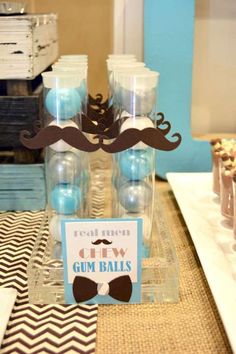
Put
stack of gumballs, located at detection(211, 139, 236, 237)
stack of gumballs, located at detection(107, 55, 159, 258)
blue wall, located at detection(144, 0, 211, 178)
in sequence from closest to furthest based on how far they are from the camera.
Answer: stack of gumballs, located at detection(107, 55, 159, 258), stack of gumballs, located at detection(211, 139, 236, 237), blue wall, located at detection(144, 0, 211, 178)

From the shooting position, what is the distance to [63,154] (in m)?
0.72

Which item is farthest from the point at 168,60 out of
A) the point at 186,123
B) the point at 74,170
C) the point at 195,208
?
the point at 74,170

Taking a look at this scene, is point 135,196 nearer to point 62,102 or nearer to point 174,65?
point 62,102

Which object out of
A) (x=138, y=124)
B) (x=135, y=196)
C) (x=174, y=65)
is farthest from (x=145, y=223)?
(x=174, y=65)

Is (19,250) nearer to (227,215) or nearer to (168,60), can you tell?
(227,215)

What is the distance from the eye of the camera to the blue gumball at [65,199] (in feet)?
2.36

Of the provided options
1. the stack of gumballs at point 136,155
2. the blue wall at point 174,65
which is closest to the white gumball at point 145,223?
the stack of gumballs at point 136,155

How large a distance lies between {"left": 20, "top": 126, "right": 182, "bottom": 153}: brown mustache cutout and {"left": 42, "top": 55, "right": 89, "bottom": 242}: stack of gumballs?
2 centimetres

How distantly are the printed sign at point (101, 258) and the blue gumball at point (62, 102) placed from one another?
154mm

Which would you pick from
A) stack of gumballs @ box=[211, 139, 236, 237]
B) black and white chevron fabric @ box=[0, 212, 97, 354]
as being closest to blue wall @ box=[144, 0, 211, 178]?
stack of gumballs @ box=[211, 139, 236, 237]

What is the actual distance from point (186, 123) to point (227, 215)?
342mm

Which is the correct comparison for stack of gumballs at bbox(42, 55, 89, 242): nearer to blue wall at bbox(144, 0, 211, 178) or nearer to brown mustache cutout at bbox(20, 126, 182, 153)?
brown mustache cutout at bbox(20, 126, 182, 153)

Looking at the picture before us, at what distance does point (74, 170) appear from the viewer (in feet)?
2.40

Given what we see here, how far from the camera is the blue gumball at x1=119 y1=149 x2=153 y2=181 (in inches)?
28.2
